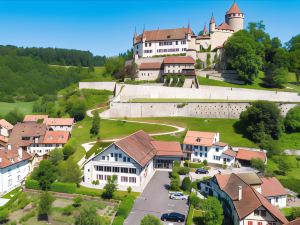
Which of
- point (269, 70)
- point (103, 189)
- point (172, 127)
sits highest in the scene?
point (269, 70)

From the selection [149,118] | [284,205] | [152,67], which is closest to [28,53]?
[152,67]

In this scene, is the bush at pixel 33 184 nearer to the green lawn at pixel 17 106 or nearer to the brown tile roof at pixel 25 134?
the brown tile roof at pixel 25 134

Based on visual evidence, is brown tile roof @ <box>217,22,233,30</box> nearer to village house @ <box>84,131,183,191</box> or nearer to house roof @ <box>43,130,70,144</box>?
house roof @ <box>43,130,70,144</box>

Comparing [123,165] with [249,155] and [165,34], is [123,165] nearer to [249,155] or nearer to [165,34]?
[249,155]

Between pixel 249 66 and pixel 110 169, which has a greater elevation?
pixel 249 66

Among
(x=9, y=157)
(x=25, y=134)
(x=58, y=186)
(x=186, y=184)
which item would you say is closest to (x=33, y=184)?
(x=58, y=186)

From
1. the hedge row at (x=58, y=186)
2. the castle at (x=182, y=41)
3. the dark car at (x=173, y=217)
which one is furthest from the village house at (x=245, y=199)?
the castle at (x=182, y=41)

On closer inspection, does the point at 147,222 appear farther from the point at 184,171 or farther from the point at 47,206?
the point at 184,171
